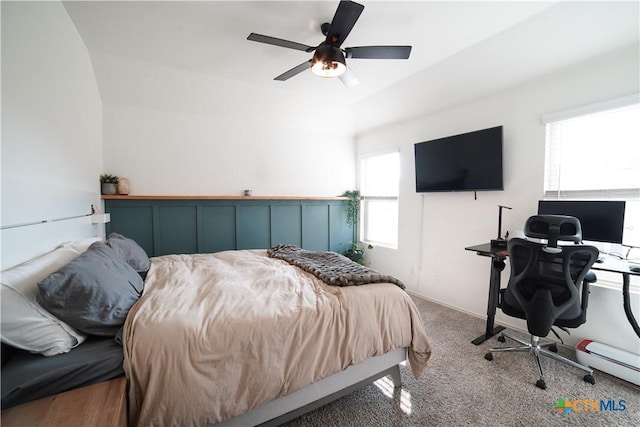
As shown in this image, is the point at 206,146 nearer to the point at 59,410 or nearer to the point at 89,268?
the point at 89,268

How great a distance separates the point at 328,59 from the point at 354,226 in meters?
3.30

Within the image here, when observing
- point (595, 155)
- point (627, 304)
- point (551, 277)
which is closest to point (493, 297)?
point (551, 277)

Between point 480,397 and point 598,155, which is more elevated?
point 598,155

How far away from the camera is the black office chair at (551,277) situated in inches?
71.4

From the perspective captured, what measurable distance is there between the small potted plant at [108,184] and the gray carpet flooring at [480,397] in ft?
10.4

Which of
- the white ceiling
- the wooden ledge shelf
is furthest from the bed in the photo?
the white ceiling

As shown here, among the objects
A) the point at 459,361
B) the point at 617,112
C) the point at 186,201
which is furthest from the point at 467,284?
the point at 186,201

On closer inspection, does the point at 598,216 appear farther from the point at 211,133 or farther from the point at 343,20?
the point at 211,133

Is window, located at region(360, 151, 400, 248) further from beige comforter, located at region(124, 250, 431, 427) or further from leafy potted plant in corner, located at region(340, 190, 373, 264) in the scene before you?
beige comforter, located at region(124, 250, 431, 427)

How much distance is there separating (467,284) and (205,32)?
3873 millimetres

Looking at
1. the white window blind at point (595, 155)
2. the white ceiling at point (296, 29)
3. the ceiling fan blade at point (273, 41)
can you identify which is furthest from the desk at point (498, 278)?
the ceiling fan blade at point (273, 41)

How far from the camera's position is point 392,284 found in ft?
6.01

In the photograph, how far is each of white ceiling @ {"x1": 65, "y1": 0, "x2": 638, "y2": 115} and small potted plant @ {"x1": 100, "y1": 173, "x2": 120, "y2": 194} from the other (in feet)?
3.77

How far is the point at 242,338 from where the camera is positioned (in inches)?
50.1
